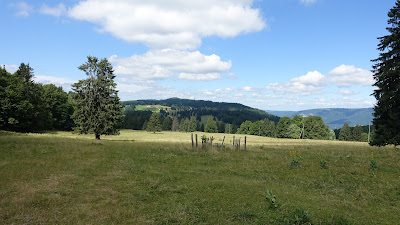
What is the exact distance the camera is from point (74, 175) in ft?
42.1

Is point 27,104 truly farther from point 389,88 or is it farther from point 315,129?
point 315,129

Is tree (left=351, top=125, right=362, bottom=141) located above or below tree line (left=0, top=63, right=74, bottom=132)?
below

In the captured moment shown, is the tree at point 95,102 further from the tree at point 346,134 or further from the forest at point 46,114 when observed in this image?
the tree at point 346,134

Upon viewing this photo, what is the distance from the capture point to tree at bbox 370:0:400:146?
27000 millimetres

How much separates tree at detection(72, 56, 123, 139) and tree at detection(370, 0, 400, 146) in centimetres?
3627

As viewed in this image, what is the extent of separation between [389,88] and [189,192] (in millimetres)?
29993

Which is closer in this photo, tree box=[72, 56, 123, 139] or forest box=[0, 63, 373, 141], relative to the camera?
tree box=[72, 56, 123, 139]

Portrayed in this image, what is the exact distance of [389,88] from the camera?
92.6 ft

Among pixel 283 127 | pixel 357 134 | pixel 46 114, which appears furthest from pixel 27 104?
pixel 357 134

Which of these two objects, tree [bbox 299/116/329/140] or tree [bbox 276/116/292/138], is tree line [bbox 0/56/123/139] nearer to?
tree [bbox 276/116/292/138]

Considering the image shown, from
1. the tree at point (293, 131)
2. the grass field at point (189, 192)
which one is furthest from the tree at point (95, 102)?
the tree at point (293, 131)

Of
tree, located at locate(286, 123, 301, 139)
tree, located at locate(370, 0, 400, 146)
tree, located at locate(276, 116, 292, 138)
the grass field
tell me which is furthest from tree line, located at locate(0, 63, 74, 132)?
tree, located at locate(276, 116, 292, 138)

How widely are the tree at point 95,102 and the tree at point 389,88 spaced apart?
119ft

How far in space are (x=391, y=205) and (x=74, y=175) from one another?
49.2 ft
